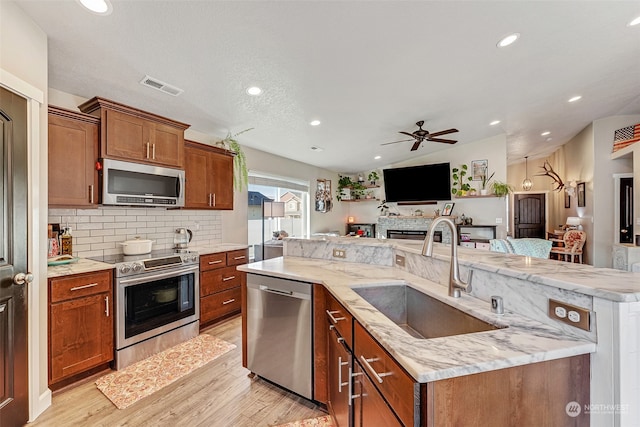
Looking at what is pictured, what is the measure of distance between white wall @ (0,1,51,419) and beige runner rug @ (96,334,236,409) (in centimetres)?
41

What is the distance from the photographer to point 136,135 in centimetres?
279

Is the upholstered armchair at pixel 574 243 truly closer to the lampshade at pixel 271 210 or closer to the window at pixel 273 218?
the window at pixel 273 218

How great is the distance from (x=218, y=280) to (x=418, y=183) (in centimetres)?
523

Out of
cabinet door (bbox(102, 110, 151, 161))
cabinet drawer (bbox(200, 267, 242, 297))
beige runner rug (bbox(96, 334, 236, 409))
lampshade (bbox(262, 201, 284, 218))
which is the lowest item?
beige runner rug (bbox(96, 334, 236, 409))

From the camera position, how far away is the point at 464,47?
2.50m

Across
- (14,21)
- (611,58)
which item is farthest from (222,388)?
(611,58)

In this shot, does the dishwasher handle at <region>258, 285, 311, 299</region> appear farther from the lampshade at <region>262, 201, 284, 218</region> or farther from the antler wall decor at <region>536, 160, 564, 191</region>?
the antler wall decor at <region>536, 160, 564, 191</region>

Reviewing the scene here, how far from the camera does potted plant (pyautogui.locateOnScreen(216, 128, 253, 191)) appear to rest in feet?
13.2

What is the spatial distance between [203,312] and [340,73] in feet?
9.65

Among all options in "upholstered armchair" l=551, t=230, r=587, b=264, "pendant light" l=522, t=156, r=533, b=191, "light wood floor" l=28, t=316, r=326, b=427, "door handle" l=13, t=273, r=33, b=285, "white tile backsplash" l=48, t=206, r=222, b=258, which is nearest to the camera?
"door handle" l=13, t=273, r=33, b=285

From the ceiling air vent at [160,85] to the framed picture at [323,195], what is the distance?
178 inches

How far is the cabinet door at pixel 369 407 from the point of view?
3.34 feet

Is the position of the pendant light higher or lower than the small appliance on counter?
higher

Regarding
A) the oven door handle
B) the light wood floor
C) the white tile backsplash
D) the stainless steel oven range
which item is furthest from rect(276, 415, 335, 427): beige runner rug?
the white tile backsplash
